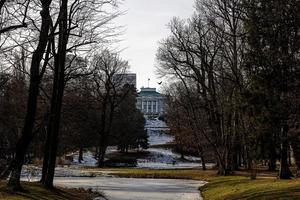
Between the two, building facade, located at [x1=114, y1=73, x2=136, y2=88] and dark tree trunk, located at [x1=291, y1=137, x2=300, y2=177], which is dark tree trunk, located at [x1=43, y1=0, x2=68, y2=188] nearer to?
dark tree trunk, located at [x1=291, y1=137, x2=300, y2=177]

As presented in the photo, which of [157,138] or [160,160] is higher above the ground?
[157,138]

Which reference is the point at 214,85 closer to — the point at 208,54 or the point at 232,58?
the point at 208,54

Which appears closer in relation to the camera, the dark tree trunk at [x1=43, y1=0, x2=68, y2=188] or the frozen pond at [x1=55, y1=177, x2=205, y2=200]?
the dark tree trunk at [x1=43, y1=0, x2=68, y2=188]

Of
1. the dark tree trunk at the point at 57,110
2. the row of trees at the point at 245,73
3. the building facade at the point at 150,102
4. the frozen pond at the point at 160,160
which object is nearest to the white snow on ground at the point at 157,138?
the frozen pond at the point at 160,160

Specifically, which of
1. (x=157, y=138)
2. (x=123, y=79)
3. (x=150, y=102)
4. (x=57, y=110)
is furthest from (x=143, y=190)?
(x=150, y=102)

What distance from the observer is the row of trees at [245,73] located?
23.6 meters

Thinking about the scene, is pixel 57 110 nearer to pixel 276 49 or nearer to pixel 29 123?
pixel 29 123

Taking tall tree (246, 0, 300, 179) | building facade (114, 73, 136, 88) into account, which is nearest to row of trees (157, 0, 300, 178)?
tall tree (246, 0, 300, 179)

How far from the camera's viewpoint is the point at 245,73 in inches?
1379

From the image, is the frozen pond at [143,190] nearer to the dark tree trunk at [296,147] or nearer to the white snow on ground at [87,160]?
the dark tree trunk at [296,147]

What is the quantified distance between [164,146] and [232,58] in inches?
3229

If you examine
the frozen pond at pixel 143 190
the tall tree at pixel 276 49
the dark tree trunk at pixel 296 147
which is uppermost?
the tall tree at pixel 276 49

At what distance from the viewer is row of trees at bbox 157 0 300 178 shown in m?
23.6

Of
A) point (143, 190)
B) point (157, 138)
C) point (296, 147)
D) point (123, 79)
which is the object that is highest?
point (123, 79)
